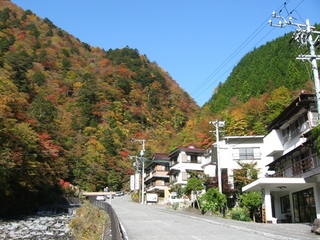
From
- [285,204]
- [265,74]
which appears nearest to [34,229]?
[285,204]

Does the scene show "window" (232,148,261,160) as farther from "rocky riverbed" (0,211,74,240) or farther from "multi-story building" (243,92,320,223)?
"rocky riverbed" (0,211,74,240)

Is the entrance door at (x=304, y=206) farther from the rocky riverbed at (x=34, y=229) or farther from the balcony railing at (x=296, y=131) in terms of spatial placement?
the rocky riverbed at (x=34, y=229)

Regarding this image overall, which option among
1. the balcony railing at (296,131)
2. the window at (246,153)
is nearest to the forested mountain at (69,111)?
the window at (246,153)

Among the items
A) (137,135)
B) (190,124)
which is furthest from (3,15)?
(190,124)

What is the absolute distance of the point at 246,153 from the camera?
37844mm

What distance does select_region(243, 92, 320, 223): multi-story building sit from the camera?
814 inches

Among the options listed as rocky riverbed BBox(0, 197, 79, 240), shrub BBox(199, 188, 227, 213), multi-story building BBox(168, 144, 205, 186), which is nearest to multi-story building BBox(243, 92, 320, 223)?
shrub BBox(199, 188, 227, 213)

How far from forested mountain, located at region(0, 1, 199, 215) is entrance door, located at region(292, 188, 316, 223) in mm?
25444

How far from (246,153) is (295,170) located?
1544cm

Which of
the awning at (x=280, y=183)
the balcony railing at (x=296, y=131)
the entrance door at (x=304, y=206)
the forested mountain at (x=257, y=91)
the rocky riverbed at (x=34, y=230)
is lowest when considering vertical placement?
the rocky riverbed at (x=34, y=230)

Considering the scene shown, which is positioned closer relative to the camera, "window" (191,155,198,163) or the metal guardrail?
the metal guardrail

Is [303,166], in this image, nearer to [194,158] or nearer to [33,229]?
[33,229]

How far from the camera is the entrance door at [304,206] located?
21.5 m

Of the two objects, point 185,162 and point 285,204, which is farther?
point 185,162
